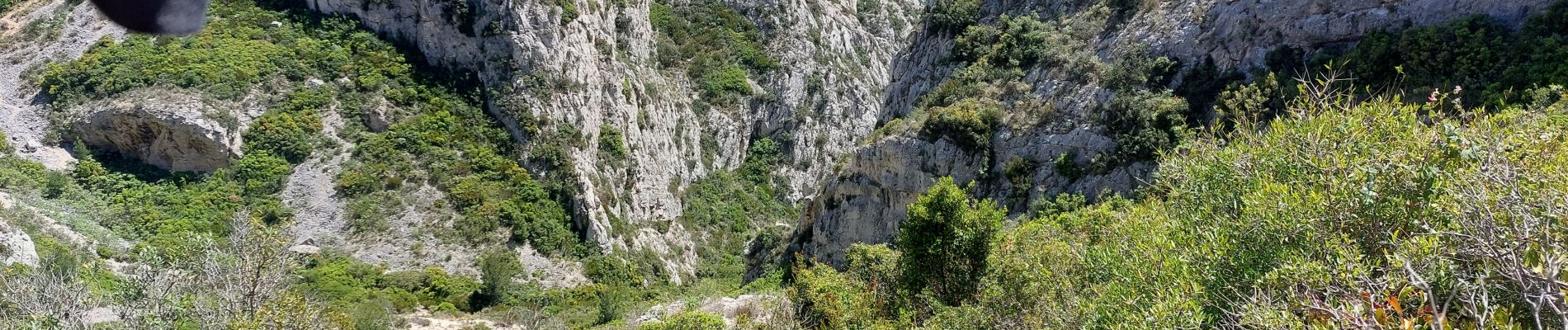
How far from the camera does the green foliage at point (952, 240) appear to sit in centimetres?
1366

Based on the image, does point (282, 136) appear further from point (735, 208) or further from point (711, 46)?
point (711, 46)

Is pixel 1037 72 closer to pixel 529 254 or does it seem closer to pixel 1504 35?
pixel 1504 35

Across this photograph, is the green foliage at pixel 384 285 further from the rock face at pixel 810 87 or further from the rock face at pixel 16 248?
the rock face at pixel 810 87

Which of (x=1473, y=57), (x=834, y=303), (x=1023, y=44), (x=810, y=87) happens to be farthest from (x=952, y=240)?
(x=810, y=87)

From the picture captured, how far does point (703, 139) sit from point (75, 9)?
30.2m

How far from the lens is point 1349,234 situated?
6.17 m

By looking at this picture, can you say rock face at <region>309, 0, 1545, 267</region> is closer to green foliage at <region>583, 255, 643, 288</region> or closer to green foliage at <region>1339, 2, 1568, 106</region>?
green foliage at <region>1339, 2, 1568, 106</region>

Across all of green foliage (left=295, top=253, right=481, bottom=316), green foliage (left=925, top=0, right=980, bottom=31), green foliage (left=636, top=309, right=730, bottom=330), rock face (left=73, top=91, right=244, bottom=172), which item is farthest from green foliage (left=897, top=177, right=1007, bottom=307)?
rock face (left=73, top=91, right=244, bottom=172)

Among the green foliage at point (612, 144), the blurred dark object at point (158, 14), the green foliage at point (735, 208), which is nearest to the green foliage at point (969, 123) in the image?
the green foliage at point (735, 208)

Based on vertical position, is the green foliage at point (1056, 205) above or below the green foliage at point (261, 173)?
above

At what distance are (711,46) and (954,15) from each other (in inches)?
998

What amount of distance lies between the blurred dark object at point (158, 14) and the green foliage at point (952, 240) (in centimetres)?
2893

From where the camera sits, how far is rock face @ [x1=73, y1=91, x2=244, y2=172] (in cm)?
2916

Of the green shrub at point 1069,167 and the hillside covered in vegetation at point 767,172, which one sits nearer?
the hillside covered in vegetation at point 767,172
